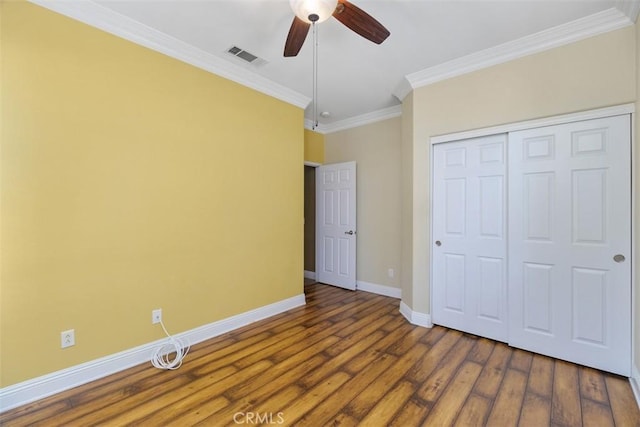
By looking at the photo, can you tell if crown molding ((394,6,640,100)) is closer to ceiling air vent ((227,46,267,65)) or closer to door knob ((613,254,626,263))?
ceiling air vent ((227,46,267,65))

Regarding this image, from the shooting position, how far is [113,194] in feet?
7.56

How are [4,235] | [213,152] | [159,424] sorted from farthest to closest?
[213,152] < [4,235] < [159,424]

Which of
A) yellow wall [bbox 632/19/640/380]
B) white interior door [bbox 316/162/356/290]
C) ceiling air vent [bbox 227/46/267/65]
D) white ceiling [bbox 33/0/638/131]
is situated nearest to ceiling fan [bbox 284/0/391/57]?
white ceiling [bbox 33/0/638/131]

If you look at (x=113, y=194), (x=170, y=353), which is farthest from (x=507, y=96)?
(x=170, y=353)

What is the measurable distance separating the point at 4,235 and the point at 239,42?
2280mm

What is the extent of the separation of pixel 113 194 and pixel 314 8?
2.03m

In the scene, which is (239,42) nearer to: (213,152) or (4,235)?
(213,152)

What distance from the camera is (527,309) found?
263 cm

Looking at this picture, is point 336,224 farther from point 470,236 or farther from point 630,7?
point 630,7

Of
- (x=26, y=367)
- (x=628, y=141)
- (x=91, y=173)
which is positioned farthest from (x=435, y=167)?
(x=26, y=367)

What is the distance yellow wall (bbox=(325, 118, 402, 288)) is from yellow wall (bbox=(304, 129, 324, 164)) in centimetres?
45

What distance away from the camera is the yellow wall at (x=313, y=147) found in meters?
4.81

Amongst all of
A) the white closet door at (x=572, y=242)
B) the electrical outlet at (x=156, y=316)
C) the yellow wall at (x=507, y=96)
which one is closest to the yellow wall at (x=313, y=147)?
the yellow wall at (x=507, y=96)

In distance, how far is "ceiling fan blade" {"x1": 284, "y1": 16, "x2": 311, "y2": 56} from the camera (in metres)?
1.85
